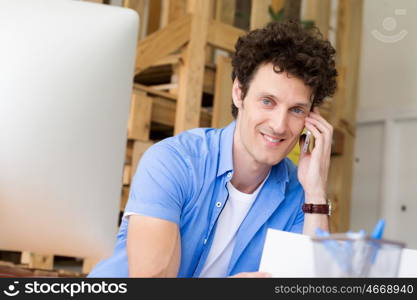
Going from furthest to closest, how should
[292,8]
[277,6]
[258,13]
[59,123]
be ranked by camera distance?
[292,8] → [277,6] → [258,13] → [59,123]

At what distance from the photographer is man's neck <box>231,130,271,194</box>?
5.07 feet

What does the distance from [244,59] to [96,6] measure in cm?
41

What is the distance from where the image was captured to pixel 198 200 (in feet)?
4.58

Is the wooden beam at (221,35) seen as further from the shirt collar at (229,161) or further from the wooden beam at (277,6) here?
the shirt collar at (229,161)

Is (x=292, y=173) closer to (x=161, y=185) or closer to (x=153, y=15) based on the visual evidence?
(x=161, y=185)

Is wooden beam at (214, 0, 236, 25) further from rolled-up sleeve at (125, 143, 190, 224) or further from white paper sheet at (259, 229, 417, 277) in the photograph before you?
white paper sheet at (259, 229, 417, 277)

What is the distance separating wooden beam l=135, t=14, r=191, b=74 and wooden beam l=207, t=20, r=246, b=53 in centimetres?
15

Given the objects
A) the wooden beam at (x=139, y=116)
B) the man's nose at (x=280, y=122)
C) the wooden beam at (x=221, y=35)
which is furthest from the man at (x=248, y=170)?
the wooden beam at (x=221, y=35)

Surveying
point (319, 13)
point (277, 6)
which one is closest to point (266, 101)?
point (319, 13)

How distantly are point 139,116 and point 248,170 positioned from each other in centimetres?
135

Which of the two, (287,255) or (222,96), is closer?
(287,255)

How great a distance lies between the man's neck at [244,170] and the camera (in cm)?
154

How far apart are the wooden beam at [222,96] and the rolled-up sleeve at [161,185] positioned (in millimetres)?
1687

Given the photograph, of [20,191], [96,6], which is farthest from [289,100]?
[20,191]
